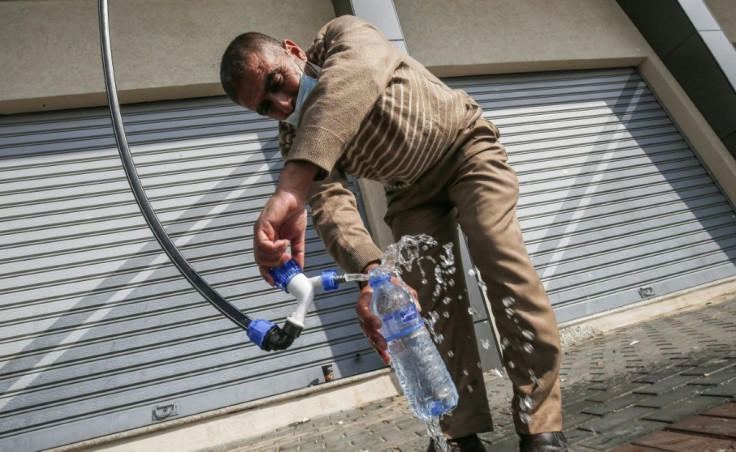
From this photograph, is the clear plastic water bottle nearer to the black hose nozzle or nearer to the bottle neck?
the bottle neck

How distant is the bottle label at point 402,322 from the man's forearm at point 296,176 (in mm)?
688

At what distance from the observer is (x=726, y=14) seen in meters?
8.77

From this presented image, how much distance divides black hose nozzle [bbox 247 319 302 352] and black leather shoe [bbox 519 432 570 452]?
37.4 inches

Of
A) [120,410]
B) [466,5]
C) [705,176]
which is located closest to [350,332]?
[120,410]

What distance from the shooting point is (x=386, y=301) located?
6.61ft

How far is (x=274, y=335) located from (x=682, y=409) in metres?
1.72

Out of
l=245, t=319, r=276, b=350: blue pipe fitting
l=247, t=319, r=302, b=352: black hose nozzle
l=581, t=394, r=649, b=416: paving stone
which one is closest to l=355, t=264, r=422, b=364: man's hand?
l=247, t=319, r=302, b=352: black hose nozzle

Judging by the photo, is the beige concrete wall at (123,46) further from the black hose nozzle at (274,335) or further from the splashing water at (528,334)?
the splashing water at (528,334)

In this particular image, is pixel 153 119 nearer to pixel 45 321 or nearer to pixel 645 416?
pixel 45 321

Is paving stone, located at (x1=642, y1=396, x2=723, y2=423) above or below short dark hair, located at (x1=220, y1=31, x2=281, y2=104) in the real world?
below

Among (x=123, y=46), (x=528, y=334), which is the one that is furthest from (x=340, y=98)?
(x=123, y=46)

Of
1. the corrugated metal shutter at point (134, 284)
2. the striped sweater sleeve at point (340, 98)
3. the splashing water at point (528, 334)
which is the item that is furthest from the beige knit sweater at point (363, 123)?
the corrugated metal shutter at point (134, 284)

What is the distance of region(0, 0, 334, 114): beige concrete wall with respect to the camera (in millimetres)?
5332

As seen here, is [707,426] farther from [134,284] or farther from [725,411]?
[134,284]
